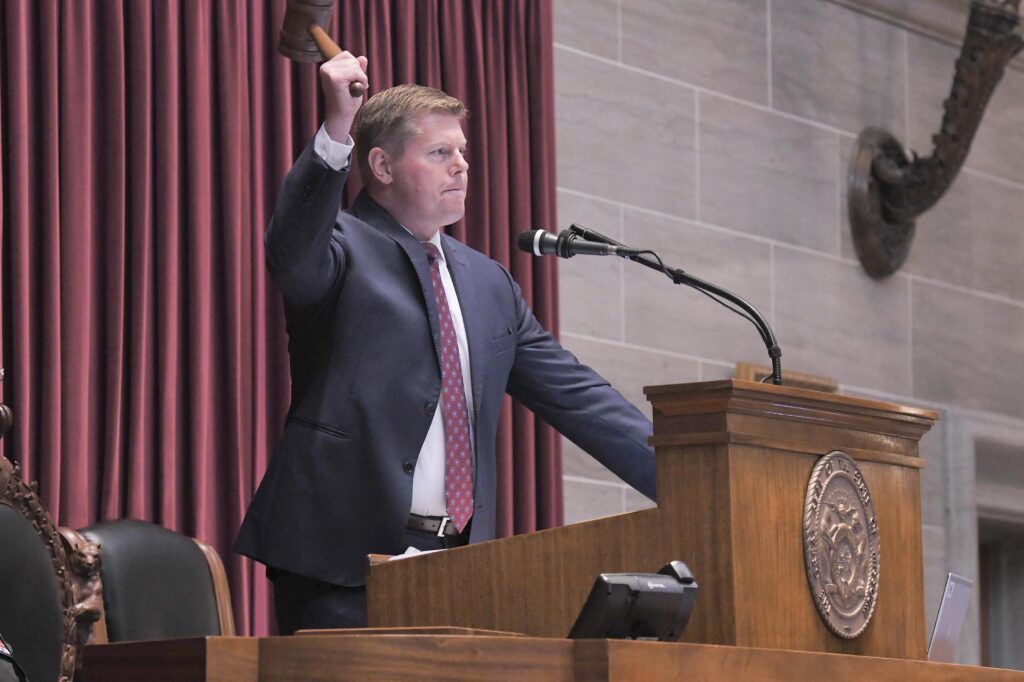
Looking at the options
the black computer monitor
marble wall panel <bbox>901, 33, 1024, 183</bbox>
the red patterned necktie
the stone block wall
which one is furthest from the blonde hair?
marble wall panel <bbox>901, 33, 1024, 183</bbox>

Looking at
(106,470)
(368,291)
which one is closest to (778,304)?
(106,470)

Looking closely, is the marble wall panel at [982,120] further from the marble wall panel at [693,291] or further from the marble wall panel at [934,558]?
the marble wall panel at [934,558]

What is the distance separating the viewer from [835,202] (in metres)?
6.38

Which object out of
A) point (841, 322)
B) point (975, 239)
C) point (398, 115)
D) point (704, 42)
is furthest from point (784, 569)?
point (975, 239)

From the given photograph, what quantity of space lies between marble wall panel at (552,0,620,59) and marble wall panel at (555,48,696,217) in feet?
0.13

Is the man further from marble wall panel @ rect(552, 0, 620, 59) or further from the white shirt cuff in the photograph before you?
marble wall panel @ rect(552, 0, 620, 59)

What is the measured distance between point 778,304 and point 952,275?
101 cm

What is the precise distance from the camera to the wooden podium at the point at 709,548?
2230 mm

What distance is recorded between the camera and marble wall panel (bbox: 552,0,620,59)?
18.2 feet

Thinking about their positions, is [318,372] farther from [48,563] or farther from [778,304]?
[778,304]

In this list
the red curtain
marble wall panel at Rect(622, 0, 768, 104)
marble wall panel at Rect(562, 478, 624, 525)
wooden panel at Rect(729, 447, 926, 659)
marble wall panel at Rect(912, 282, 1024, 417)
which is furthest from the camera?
marble wall panel at Rect(912, 282, 1024, 417)

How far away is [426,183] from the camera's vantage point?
3258 millimetres

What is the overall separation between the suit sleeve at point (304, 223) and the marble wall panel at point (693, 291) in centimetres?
280

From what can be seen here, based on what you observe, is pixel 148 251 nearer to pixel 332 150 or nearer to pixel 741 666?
pixel 332 150
